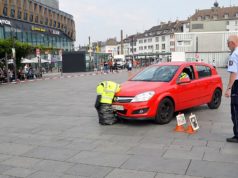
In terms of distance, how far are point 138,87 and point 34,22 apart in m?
69.1

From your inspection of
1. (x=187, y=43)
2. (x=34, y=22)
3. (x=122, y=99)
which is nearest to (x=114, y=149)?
(x=122, y=99)

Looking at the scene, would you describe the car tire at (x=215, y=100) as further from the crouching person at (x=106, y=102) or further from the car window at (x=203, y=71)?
the crouching person at (x=106, y=102)

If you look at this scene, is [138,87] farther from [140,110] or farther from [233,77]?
[233,77]

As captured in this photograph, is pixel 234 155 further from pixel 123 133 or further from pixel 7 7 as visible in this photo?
pixel 7 7

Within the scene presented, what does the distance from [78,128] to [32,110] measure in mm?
3870

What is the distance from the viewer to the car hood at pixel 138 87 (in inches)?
334

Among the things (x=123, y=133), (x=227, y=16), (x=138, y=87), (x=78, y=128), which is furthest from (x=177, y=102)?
(x=227, y=16)

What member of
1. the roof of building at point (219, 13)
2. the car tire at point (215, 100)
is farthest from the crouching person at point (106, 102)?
the roof of building at point (219, 13)

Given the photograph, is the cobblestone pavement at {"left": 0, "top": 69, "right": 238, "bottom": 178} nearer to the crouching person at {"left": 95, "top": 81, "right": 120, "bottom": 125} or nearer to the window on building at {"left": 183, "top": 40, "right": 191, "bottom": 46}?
the crouching person at {"left": 95, "top": 81, "right": 120, "bottom": 125}

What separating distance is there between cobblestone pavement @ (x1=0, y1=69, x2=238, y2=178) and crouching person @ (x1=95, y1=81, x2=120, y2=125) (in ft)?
0.81

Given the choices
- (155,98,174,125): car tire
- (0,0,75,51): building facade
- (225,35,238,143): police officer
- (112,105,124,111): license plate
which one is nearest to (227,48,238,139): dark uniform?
(225,35,238,143): police officer

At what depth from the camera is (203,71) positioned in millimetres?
10281

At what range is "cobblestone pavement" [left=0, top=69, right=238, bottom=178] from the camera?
5281 mm

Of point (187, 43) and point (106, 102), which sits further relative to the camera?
point (187, 43)
